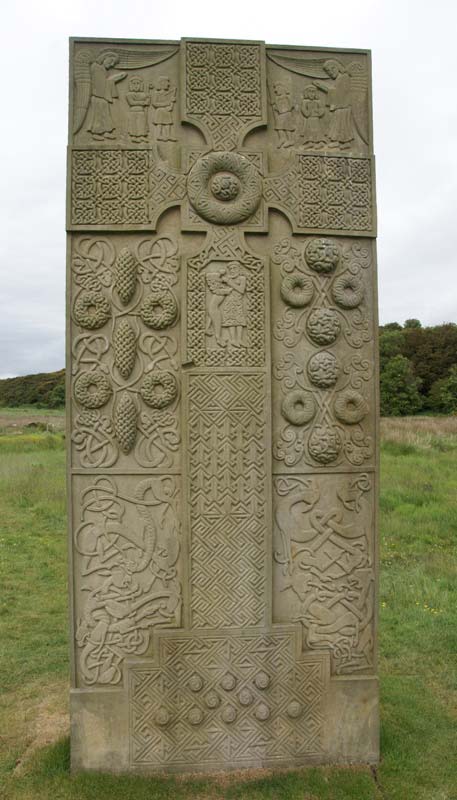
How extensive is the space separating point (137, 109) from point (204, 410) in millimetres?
1861

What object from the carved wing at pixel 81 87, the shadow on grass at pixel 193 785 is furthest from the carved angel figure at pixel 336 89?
the shadow on grass at pixel 193 785

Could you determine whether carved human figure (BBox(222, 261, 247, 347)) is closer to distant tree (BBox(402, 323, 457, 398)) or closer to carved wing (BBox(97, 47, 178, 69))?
carved wing (BBox(97, 47, 178, 69))

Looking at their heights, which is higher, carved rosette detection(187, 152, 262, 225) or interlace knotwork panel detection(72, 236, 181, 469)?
carved rosette detection(187, 152, 262, 225)

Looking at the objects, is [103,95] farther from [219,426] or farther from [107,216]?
[219,426]

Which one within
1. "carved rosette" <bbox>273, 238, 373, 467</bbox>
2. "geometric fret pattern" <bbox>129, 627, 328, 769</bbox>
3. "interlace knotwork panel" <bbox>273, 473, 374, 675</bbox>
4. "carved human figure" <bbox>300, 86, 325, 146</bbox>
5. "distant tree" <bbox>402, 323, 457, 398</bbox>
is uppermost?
"distant tree" <bbox>402, 323, 457, 398</bbox>

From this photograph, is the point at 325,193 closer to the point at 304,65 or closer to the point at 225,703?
the point at 304,65

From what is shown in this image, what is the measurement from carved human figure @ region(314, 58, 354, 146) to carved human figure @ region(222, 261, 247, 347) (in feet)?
3.42

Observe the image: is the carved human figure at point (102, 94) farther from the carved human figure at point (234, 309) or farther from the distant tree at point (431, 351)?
the distant tree at point (431, 351)

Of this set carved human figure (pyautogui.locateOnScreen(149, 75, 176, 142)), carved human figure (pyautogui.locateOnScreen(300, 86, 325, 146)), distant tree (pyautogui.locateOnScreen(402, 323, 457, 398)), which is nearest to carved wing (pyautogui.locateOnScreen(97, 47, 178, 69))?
carved human figure (pyautogui.locateOnScreen(149, 75, 176, 142))

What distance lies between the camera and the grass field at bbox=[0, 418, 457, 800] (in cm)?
323

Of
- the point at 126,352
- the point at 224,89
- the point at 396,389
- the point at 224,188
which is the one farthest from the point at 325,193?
the point at 396,389

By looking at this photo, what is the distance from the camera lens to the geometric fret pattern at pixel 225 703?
340 centimetres

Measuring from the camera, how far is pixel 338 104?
3.54 meters

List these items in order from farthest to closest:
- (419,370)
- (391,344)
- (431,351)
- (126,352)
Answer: (391,344) < (431,351) < (419,370) < (126,352)
